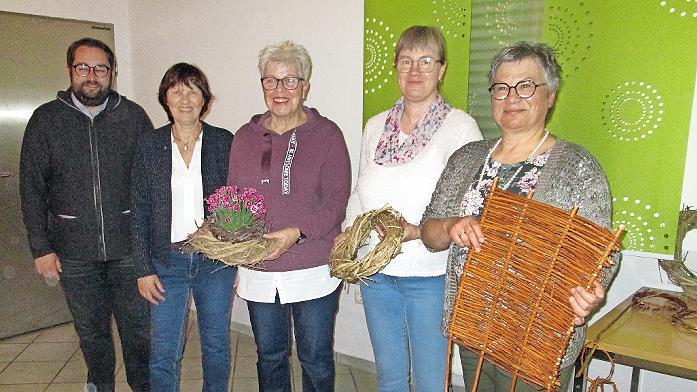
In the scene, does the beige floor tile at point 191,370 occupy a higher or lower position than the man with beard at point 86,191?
lower

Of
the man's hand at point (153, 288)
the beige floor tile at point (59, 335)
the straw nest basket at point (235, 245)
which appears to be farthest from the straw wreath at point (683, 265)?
the beige floor tile at point (59, 335)

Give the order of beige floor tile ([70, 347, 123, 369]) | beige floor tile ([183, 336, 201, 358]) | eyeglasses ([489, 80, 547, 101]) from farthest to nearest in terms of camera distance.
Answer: beige floor tile ([183, 336, 201, 358]) → beige floor tile ([70, 347, 123, 369]) → eyeglasses ([489, 80, 547, 101])

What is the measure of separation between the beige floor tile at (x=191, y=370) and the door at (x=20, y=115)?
117 centimetres

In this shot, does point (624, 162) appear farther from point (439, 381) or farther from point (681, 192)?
point (439, 381)

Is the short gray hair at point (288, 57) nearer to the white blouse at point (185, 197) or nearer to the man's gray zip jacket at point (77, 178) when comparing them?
the white blouse at point (185, 197)

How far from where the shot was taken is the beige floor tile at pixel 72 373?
303 cm

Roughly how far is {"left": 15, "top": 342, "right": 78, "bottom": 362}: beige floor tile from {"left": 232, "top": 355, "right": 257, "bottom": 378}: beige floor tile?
1.12m

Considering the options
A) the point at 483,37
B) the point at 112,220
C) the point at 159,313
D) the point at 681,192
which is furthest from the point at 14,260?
the point at 681,192

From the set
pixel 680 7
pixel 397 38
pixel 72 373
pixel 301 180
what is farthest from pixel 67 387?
pixel 680 7

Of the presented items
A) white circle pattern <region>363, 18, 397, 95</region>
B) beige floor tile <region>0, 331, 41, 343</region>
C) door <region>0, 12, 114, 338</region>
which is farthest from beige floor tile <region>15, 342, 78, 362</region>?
white circle pattern <region>363, 18, 397, 95</region>

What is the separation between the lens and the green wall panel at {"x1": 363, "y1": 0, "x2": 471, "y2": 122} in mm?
2479

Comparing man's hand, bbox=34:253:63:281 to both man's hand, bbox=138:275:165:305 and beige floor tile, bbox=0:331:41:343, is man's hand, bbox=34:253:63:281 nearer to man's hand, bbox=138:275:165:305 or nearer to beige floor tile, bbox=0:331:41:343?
man's hand, bbox=138:275:165:305

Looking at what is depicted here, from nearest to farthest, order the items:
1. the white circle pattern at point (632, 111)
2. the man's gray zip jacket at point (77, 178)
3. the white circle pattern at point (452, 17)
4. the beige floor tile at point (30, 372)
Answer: the white circle pattern at point (632, 111) → the man's gray zip jacket at point (77, 178) → the white circle pattern at point (452, 17) → the beige floor tile at point (30, 372)

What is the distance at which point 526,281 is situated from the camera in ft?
4.16
